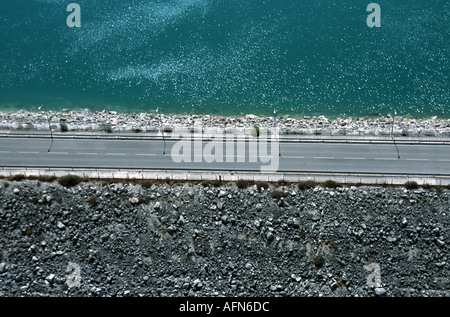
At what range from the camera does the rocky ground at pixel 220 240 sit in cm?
6606

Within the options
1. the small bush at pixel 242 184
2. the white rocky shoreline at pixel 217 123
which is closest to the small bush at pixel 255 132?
→ the white rocky shoreline at pixel 217 123

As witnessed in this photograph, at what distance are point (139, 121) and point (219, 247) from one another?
1239 inches

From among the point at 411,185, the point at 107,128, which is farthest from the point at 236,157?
the point at 411,185

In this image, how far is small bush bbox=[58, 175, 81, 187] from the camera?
7169cm

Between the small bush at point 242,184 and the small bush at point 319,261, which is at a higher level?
the small bush at point 242,184

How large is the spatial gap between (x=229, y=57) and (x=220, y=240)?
49112 millimetres

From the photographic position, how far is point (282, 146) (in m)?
78.2

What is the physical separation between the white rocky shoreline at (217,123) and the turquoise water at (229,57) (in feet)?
15.3

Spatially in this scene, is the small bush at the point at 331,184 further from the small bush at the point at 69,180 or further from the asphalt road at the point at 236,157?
the small bush at the point at 69,180

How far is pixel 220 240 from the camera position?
68.5 metres

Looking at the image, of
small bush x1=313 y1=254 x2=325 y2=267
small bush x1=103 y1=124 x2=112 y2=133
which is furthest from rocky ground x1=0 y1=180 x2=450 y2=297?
small bush x1=103 y1=124 x2=112 y2=133
